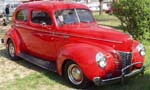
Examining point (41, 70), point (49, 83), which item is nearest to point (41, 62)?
point (41, 70)

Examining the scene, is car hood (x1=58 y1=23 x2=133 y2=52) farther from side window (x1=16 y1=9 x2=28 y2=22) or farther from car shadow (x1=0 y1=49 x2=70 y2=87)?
side window (x1=16 y1=9 x2=28 y2=22)

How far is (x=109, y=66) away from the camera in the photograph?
7273mm

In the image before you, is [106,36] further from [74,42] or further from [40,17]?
[40,17]

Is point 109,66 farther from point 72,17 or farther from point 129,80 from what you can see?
point 72,17

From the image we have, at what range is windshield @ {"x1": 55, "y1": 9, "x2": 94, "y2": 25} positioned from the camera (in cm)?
872

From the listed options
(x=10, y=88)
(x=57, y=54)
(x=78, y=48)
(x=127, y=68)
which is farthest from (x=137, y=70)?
(x=10, y=88)

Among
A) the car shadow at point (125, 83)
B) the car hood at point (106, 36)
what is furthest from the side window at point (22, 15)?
the car hood at point (106, 36)

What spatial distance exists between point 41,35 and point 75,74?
1.95 m

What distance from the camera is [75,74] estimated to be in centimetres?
769

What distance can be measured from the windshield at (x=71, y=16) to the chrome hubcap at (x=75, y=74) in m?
1.49

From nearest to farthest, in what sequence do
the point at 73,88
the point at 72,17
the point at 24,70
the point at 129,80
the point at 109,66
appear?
the point at 109,66 → the point at 73,88 → the point at 129,80 → the point at 72,17 → the point at 24,70

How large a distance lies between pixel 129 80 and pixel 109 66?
1.27 m

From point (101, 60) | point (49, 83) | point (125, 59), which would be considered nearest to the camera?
point (101, 60)

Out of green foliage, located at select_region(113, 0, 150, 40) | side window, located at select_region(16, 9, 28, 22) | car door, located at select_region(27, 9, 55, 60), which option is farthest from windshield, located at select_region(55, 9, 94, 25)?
green foliage, located at select_region(113, 0, 150, 40)
